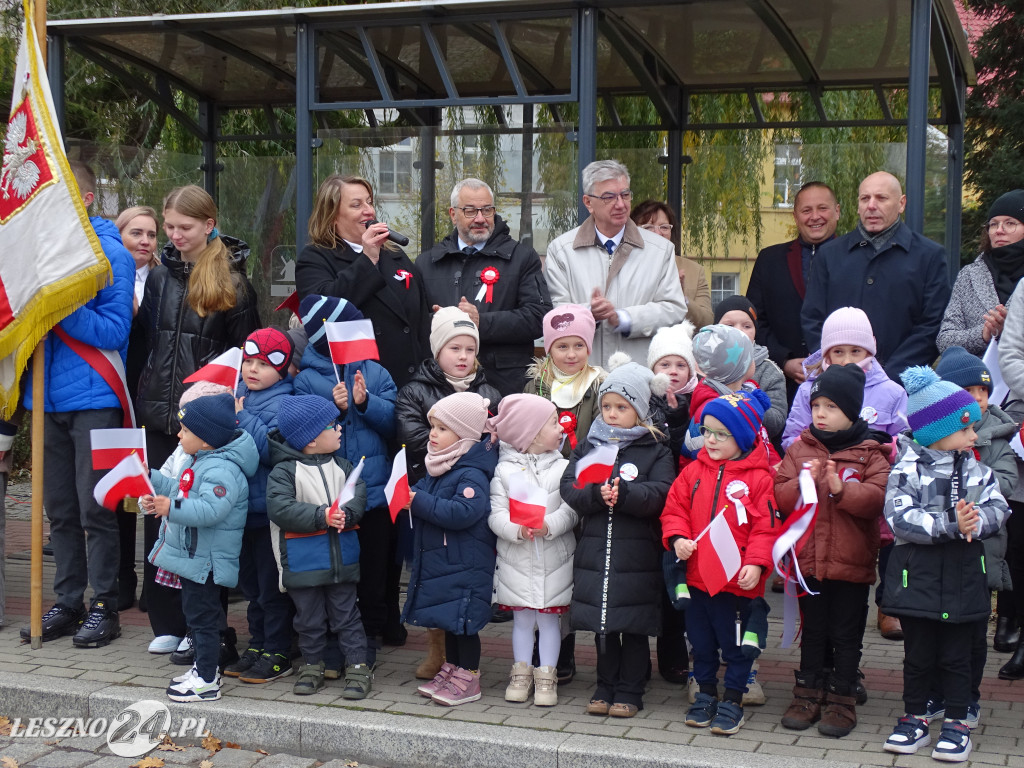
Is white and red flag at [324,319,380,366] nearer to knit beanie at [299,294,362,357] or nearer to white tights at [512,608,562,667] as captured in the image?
knit beanie at [299,294,362,357]

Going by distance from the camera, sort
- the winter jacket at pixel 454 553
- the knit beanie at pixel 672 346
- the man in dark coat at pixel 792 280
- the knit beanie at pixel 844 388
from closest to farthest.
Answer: the knit beanie at pixel 844 388 < the winter jacket at pixel 454 553 < the knit beanie at pixel 672 346 < the man in dark coat at pixel 792 280

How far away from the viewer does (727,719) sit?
458 centimetres

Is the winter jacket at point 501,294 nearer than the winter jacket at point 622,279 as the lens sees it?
Yes

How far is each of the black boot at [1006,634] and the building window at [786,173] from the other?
4734mm

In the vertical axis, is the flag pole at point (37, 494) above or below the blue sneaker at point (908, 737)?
above

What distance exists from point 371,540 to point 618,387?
1501 millimetres

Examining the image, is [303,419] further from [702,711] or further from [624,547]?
[702,711]

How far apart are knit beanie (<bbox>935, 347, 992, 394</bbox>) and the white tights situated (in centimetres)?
185

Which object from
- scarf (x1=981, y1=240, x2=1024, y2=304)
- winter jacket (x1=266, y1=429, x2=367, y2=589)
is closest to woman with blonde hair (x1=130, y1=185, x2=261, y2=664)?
winter jacket (x1=266, y1=429, x2=367, y2=589)

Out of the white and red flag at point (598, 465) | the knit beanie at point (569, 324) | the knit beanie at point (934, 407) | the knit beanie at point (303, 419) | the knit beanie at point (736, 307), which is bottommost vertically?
the white and red flag at point (598, 465)

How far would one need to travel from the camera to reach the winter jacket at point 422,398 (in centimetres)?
535

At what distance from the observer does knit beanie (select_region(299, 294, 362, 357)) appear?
18.0ft

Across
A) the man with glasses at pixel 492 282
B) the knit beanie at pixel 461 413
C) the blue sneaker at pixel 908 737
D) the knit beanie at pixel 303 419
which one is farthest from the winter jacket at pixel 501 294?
the blue sneaker at pixel 908 737

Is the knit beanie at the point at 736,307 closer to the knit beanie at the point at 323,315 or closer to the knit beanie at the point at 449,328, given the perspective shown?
the knit beanie at the point at 449,328
